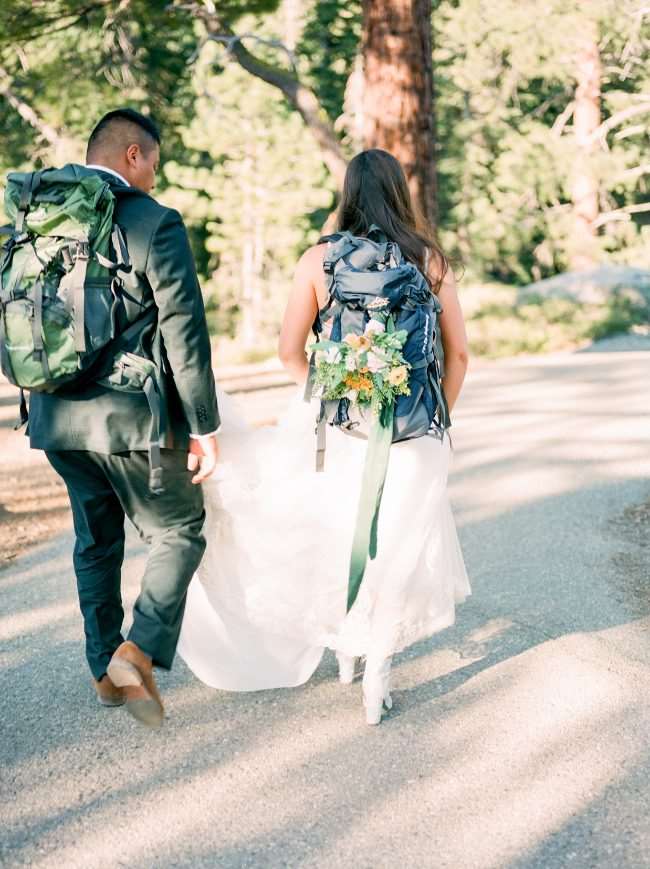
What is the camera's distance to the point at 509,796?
3340 millimetres

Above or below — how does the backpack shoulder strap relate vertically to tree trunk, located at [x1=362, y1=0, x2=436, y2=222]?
below

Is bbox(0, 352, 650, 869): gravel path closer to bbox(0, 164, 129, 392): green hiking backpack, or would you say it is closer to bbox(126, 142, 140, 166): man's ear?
bbox(0, 164, 129, 392): green hiking backpack

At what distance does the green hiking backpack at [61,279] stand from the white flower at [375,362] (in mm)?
750

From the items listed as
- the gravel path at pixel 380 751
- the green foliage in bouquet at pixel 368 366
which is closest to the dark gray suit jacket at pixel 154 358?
the green foliage in bouquet at pixel 368 366

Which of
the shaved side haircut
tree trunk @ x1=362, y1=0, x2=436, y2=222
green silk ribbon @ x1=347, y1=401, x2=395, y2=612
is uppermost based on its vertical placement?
tree trunk @ x1=362, y1=0, x2=436, y2=222

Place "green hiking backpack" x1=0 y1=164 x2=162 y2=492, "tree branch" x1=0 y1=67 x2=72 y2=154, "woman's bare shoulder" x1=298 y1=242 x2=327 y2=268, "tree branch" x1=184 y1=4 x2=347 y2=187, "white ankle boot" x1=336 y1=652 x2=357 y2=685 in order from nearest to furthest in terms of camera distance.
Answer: "green hiking backpack" x1=0 y1=164 x2=162 y2=492, "woman's bare shoulder" x1=298 y1=242 x2=327 y2=268, "white ankle boot" x1=336 y1=652 x2=357 y2=685, "tree branch" x1=184 y1=4 x2=347 y2=187, "tree branch" x1=0 y1=67 x2=72 y2=154

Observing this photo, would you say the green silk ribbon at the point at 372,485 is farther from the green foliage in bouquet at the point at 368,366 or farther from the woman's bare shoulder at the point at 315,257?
the woman's bare shoulder at the point at 315,257

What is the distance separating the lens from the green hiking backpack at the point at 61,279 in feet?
11.4

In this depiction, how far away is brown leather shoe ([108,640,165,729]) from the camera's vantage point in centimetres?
359

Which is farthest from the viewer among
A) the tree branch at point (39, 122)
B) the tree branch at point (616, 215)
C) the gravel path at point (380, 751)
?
the tree branch at point (616, 215)

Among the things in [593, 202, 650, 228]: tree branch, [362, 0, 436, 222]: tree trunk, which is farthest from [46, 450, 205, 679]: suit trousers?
[593, 202, 650, 228]: tree branch

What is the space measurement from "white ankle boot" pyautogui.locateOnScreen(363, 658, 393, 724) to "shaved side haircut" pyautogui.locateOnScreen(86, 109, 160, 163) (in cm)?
204

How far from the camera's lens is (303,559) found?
4074 millimetres

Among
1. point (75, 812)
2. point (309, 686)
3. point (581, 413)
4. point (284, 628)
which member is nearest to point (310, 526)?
point (284, 628)
